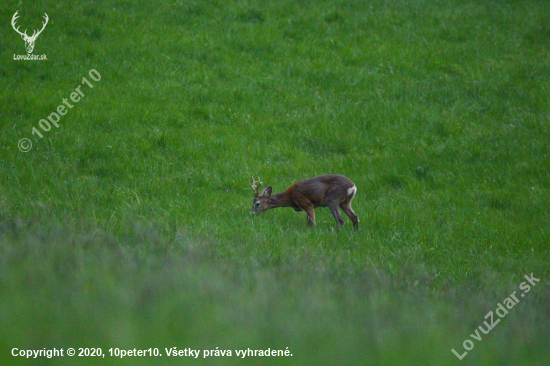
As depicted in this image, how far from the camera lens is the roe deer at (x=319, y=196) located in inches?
379

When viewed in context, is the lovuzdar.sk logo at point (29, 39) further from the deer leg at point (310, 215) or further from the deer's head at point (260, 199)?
the deer leg at point (310, 215)

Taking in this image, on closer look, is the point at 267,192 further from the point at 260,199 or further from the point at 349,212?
the point at 349,212

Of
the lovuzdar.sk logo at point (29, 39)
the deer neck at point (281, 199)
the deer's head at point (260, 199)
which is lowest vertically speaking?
the deer neck at point (281, 199)

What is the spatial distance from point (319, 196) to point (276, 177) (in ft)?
5.69

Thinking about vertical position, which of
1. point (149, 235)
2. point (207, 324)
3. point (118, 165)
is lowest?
point (118, 165)

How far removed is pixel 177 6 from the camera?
718 inches

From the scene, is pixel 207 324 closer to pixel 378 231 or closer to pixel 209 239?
pixel 209 239

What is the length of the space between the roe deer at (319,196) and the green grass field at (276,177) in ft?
1.05

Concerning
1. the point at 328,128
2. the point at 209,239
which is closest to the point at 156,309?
the point at 209,239

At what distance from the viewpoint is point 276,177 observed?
1127 centimetres

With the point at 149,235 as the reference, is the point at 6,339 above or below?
above

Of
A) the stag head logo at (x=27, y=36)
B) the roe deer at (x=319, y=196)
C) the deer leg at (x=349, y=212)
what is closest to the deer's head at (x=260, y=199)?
the roe deer at (x=319, y=196)

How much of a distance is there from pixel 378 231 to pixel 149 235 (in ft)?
15.0

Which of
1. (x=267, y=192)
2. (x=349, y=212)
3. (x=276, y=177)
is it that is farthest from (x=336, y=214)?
(x=276, y=177)
